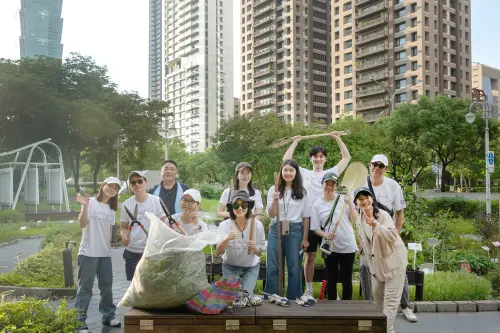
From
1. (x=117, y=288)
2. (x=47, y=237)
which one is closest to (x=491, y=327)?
(x=117, y=288)

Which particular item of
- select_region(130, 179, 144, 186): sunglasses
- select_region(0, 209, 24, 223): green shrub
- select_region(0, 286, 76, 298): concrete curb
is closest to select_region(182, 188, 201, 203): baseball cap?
select_region(130, 179, 144, 186): sunglasses

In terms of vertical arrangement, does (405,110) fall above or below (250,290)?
above

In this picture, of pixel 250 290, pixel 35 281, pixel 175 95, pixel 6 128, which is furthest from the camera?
pixel 175 95

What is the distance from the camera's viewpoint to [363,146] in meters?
24.7

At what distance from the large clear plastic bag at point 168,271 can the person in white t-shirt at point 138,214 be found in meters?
1.49

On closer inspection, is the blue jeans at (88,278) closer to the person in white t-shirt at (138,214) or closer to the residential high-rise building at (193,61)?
the person in white t-shirt at (138,214)

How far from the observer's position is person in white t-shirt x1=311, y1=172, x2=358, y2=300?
5.44 metres

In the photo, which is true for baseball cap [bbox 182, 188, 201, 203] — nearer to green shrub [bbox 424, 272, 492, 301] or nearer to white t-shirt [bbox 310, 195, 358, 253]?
white t-shirt [bbox 310, 195, 358, 253]

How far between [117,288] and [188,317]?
4.88 metres

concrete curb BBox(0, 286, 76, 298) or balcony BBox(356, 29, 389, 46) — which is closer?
concrete curb BBox(0, 286, 76, 298)

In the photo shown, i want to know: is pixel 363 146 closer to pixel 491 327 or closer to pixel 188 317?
pixel 491 327

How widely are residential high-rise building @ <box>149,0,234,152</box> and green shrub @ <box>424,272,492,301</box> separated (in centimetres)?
8850

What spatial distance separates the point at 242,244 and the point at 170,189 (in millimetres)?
1700

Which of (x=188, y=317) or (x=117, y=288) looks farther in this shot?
(x=117, y=288)
